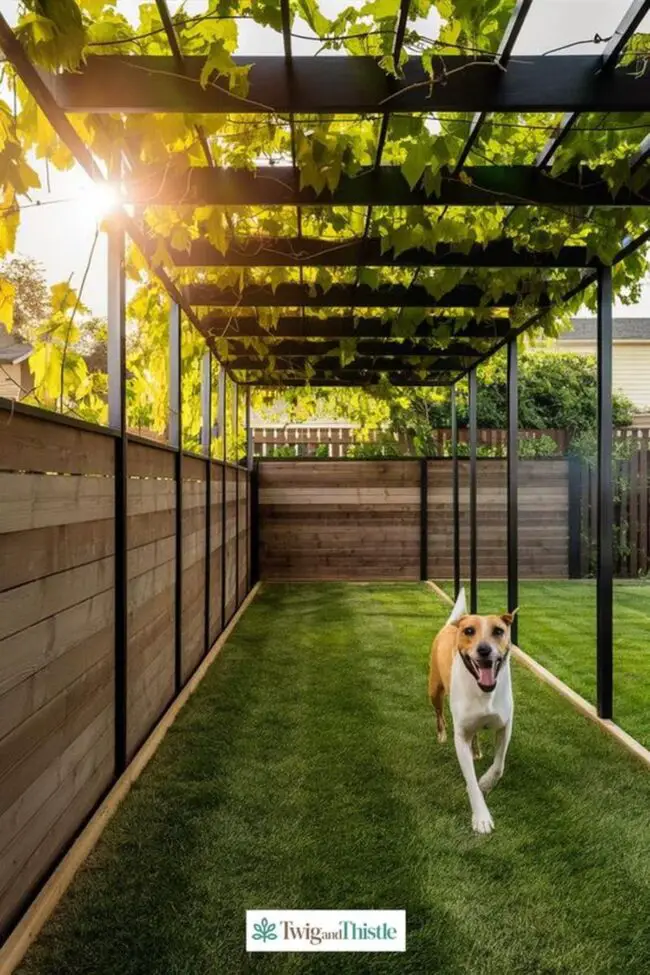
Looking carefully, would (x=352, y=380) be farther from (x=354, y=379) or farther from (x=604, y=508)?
(x=604, y=508)

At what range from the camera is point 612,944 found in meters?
2.06

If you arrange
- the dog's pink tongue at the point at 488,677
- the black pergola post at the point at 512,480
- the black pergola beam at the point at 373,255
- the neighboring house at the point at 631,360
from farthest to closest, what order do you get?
the neighboring house at the point at 631,360 → the black pergola post at the point at 512,480 → the black pergola beam at the point at 373,255 → the dog's pink tongue at the point at 488,677

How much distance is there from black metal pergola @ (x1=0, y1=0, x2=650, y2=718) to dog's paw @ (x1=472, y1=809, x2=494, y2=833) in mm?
1555

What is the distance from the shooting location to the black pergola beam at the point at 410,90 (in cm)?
224

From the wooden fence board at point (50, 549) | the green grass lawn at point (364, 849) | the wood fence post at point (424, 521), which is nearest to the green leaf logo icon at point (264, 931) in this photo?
the green grass lawn at point (364, 849)

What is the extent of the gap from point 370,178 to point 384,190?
→ 7 cm

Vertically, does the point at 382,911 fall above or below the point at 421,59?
below

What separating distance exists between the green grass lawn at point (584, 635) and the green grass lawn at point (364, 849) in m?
0.52

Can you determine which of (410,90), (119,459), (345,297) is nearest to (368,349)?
(345,297)

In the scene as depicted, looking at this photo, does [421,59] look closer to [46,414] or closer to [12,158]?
[12,158]

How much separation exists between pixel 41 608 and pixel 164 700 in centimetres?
211

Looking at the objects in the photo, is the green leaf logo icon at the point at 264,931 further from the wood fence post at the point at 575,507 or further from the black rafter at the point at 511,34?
the wood fence post at the point at 575,507

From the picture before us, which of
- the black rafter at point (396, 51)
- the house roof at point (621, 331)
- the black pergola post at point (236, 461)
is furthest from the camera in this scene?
the house roof at point (621, 331)

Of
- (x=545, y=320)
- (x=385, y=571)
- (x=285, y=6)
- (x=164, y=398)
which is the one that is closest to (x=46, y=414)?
(x=285, y=6)
